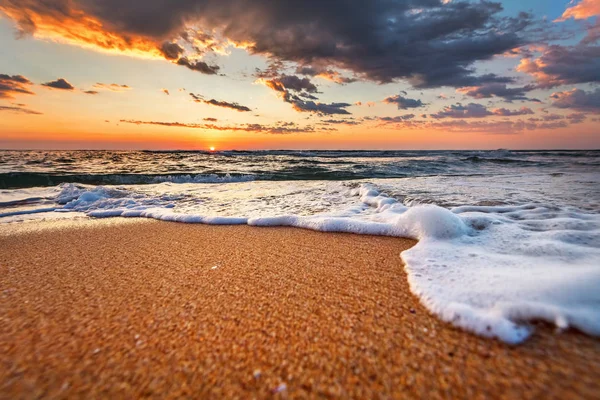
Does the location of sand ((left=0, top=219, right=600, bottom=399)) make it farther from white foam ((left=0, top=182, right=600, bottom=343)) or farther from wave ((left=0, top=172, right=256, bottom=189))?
wave ((left=0, top=172, right=256, bottom=189))

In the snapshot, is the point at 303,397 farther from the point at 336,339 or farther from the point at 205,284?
the point at 205,284

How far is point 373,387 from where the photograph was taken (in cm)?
108

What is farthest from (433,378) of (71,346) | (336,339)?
(71,346)

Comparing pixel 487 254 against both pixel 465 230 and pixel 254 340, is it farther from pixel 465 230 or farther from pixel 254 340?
pixel 254 340

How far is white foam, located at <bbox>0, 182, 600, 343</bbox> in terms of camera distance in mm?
1473

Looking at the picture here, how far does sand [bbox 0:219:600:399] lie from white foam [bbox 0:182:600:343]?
0.38 ft

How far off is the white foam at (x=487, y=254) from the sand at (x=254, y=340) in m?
0.12

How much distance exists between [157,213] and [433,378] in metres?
4.99

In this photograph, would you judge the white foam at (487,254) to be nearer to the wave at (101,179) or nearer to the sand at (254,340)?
the sand at (254,340)

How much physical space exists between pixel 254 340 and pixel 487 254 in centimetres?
216

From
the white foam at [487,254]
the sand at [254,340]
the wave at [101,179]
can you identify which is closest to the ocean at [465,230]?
the white foam at [487,254]

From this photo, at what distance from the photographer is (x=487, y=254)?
244cm

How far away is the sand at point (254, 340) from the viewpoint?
3.65 feet

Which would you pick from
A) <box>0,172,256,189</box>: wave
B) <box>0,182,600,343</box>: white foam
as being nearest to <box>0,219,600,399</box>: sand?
<box>0,182,600,343</box>: white foam
